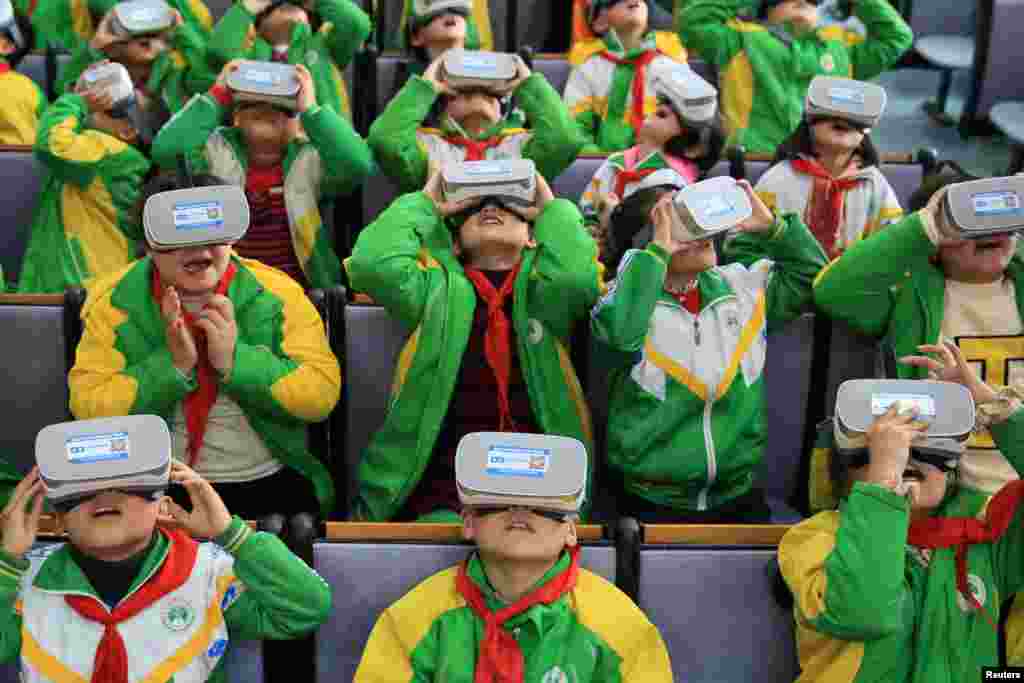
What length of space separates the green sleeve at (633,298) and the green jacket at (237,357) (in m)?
0.51

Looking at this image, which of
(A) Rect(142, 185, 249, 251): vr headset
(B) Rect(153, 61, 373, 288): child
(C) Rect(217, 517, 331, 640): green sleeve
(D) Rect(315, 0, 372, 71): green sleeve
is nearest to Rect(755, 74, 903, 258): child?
(B) Rect(153, 61, 373, 288): child

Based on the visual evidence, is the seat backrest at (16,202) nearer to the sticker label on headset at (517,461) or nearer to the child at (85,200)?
the child at (85,200)

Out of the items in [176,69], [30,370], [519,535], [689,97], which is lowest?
[30,370]

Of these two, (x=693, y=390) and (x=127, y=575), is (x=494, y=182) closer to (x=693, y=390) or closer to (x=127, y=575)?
(x=693, y=390)

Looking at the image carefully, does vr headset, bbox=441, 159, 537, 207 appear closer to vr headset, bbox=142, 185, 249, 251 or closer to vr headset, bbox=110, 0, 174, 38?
vr headset, bbox=142, 185, 249, 251

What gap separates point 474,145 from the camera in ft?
11.2

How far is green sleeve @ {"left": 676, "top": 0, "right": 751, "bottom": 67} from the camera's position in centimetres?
421

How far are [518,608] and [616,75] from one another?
2.17 m

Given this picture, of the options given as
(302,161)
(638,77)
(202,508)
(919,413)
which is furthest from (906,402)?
(638,77)

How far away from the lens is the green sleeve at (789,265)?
2.83 meters

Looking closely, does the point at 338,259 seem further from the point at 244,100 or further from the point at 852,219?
the point at 852,219

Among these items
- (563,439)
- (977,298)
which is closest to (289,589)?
(563,439)

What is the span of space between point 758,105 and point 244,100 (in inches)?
61.3

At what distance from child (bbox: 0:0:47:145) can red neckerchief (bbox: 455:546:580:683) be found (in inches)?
81.8
